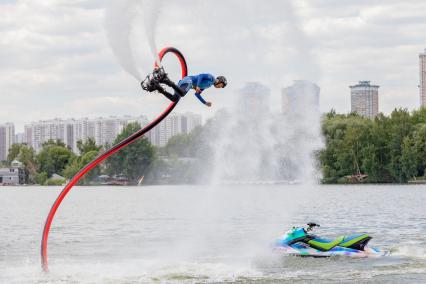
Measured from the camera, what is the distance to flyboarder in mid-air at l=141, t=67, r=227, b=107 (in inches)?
729

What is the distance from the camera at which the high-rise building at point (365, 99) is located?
183m

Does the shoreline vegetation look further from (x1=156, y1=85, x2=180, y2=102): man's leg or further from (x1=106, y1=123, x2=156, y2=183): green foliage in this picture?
(x1=156, y1=85, x2=180, y2=102): man's leg

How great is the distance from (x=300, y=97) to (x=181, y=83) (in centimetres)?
899

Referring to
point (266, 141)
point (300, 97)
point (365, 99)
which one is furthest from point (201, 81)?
point (365, 99)

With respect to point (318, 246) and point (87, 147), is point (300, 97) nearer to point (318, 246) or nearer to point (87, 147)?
point (318, 246)

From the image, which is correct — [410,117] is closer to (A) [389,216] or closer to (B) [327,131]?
(B) [327,131]

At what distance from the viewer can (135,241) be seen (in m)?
39.6

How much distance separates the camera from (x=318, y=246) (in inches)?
1186

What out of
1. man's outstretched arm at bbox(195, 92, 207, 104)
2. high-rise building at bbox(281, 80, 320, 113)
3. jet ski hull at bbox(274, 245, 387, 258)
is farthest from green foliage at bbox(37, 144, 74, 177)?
man's outstretched arm at bbox(195, 92, 207, 104)

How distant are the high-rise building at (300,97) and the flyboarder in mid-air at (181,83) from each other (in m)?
6.49

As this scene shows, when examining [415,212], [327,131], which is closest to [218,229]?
[415,212]

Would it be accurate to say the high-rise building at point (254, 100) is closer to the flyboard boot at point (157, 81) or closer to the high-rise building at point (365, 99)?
the flyboard boot at point (157, 81)

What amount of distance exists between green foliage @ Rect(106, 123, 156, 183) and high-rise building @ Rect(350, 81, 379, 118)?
2185 inches

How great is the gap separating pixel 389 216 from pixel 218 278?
110 ft
